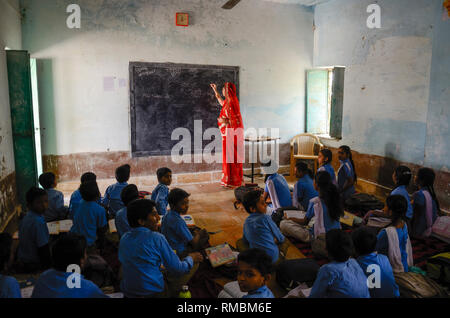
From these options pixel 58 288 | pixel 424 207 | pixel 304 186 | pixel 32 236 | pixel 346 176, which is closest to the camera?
pixel 58 288

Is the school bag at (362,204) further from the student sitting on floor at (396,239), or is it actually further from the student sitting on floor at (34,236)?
the student sitting on floor at (34,236)

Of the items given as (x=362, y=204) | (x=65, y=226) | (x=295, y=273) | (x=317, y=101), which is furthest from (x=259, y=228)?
(x=317, y=101)

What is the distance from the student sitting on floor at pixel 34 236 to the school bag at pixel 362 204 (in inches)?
157

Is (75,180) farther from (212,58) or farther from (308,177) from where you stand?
(308,177)

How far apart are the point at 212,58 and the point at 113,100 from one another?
202 centimetres

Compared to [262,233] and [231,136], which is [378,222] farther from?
[231,136]

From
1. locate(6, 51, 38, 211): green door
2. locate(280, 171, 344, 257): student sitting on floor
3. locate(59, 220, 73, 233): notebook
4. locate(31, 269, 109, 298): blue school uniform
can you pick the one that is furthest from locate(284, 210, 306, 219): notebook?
locate(6, 51, 38, 211): green door

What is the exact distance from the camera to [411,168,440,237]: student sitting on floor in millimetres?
3963

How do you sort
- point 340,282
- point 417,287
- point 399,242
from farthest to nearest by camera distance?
1. point 399,242
2. point 417,287
3. point 340,282

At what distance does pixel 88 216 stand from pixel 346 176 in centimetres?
365

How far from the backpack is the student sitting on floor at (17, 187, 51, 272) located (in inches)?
112

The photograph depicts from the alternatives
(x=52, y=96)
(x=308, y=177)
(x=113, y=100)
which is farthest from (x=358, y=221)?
(x=52, y=96)

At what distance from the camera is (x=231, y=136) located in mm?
6352

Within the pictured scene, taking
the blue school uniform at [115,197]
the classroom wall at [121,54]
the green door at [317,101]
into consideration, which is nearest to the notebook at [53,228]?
the blue school uniform at [115,197]
